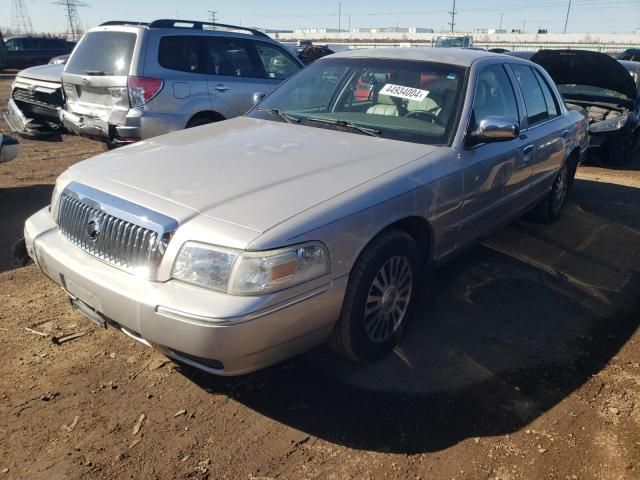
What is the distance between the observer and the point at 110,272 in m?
2.59

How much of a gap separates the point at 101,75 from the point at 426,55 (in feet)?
13.0

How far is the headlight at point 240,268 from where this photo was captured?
91.7 inches

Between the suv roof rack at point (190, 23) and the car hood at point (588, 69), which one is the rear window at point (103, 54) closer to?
the suv roof rack at point (190, 23)

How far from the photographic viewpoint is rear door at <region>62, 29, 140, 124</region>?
19.8 feet

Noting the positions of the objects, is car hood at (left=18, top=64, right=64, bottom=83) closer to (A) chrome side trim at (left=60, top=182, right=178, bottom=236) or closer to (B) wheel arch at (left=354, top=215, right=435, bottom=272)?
(A) chrome side trim at (left=60, top=182, right=178, bottom=236)

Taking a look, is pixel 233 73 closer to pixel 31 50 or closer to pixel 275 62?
pixel 275 62

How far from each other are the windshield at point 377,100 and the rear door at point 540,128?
1017 millimetres

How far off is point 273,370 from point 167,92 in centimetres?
418

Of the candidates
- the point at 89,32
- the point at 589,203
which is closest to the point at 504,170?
the point at 589,203

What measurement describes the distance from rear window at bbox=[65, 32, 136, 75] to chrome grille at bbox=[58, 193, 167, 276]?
3713mm

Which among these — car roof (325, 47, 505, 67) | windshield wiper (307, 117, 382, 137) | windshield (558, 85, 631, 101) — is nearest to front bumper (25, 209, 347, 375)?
windshield wiper (307, 117, 382, 137)

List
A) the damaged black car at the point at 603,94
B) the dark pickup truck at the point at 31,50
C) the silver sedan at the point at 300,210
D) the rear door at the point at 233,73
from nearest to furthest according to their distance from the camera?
the silver sedan at the point at 300,210 < the rear door at the point at 233,73 < the damaged black car at the point at 603,94 < the dark pickup truck at the point at 31,50

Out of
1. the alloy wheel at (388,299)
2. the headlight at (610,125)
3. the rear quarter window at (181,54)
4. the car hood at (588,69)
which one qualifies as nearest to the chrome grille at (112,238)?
the alloy wheel at (388,299)

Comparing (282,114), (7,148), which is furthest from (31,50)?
(282,114)
